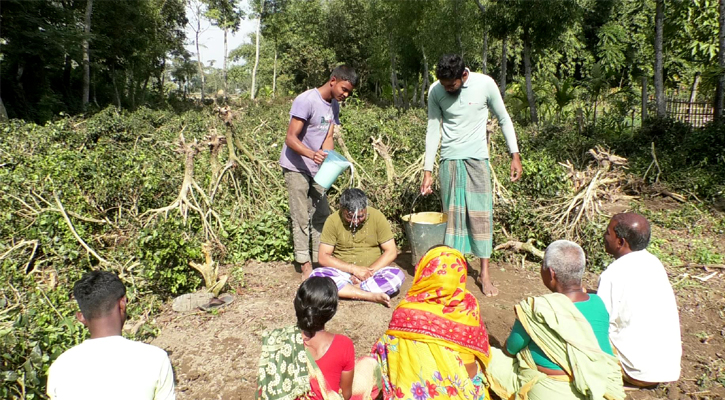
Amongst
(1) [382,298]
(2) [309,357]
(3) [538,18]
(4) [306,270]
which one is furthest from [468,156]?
(3) [538,18]

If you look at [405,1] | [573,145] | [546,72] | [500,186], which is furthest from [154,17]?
[500,186]

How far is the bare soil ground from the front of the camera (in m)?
2.78

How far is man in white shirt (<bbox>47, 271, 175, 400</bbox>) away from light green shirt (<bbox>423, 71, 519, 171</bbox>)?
277 cm

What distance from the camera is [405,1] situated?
877 inches

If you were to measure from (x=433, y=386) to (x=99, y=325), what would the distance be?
5.03ft

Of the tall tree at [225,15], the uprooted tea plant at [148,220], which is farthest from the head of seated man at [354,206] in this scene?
the tall tree at [225,15]

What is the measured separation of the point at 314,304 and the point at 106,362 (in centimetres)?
83

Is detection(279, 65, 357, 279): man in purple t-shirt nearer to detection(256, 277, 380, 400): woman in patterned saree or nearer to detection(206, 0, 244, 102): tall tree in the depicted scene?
detection(256, 277, 380, 400): woman in patterned saree

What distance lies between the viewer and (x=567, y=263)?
7.18 feet

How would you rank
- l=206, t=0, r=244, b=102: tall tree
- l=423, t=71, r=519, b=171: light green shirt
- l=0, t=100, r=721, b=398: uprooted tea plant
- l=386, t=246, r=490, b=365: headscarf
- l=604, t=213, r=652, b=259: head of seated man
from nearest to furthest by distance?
1. l=386, t=246, r=490, b=365: headscarf
2. l=604, t=213, r=652, b=259: head of seated man
3. l=0, t=100, r=721, b=398: uprooted tea plant
4. l=423, t=71, r=519, b=171: light green shirt
5. l=206, t=0, r=244, b=102: tall tree

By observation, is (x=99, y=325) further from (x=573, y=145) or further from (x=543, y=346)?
(x=573, y=145)

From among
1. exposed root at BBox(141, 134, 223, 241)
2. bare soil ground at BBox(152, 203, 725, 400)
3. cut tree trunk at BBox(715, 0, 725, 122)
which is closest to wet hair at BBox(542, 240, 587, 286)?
bare soil ground at BBox(152, 203, 725, 400)

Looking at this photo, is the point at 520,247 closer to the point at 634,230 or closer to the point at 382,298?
the point at 382,298

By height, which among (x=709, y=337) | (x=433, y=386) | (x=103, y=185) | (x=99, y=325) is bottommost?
(x=709, y=337)
